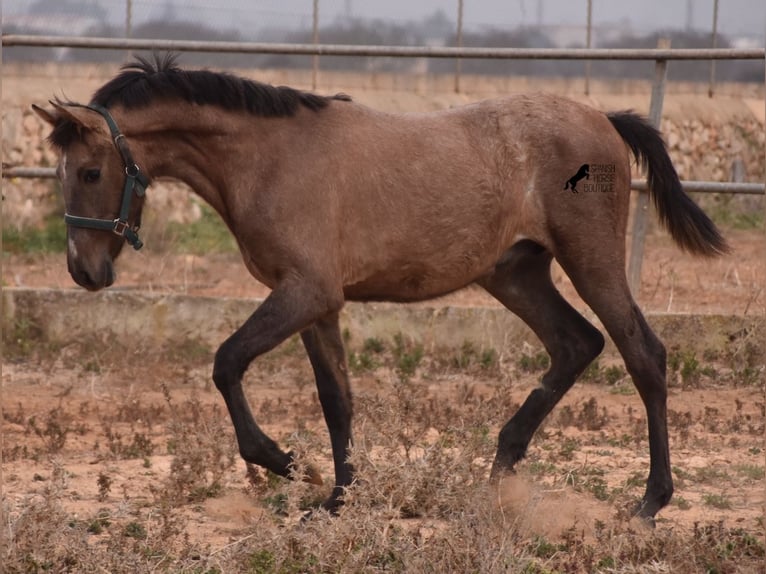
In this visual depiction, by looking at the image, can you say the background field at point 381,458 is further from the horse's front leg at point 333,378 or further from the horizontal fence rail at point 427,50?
the horizontal fence rail at point 427,50

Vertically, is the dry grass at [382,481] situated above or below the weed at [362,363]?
above

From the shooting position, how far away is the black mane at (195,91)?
16.2ft

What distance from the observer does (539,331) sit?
5824mm

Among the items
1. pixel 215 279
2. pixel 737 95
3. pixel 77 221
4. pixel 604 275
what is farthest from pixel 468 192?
pixel 737 95

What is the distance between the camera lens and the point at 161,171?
5.03m

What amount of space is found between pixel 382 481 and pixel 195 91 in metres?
1.85

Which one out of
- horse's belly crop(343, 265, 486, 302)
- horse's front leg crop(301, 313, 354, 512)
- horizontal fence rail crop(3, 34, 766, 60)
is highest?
horizontal fence rail crop(3, 34, 766, 60)

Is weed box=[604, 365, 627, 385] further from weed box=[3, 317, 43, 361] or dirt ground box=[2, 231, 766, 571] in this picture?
weed box=[3, 317, 43, 361]

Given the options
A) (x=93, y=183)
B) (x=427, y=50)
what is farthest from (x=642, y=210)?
(x=93, y=183)

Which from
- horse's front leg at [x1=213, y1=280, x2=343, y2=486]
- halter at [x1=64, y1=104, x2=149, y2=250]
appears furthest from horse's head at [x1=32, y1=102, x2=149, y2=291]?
horse's front leg at [x1=213, y1=280, x2=343, y2=486]

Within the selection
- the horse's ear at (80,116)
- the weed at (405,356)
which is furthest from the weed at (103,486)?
the weed at (405,356)

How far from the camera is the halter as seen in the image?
480 cm

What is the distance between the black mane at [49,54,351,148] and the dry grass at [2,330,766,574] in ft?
4.35

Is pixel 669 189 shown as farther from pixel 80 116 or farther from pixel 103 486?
pixel 103 486
